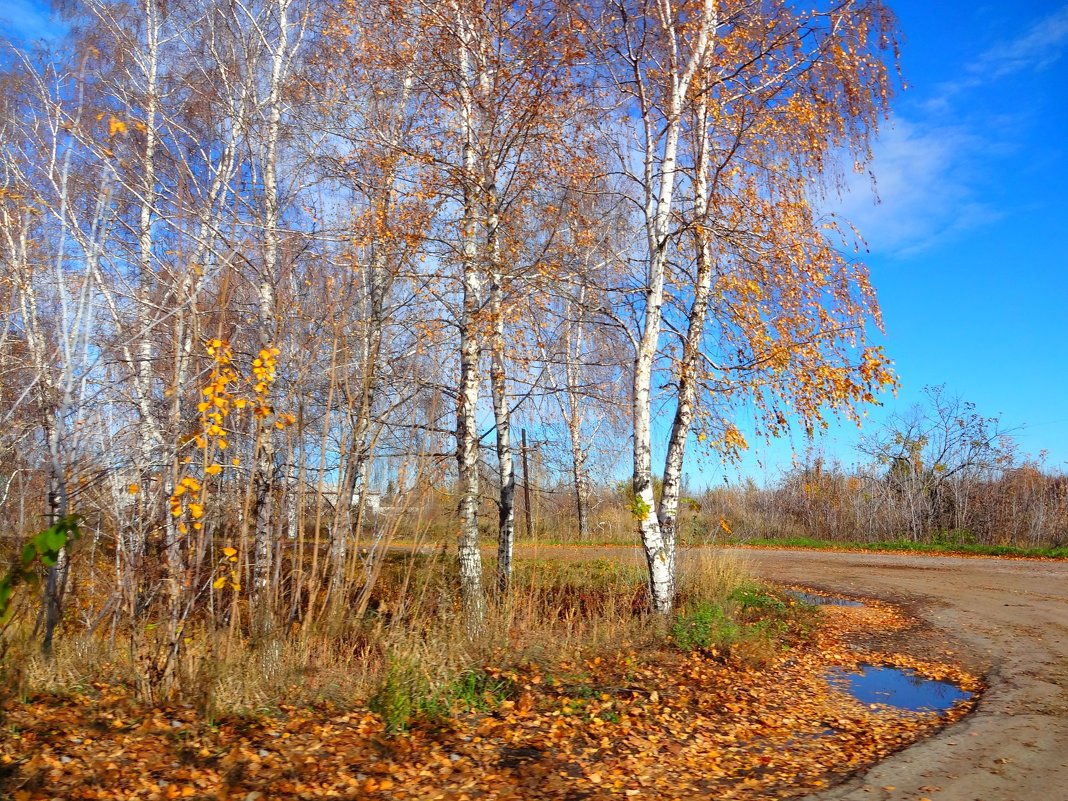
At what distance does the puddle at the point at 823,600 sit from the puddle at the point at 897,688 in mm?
4143

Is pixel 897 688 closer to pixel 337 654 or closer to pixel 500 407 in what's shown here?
pixel 337 654

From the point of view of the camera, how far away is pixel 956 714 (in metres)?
6.30

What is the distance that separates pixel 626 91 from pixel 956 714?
7705 mm

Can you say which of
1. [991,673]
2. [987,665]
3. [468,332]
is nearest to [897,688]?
[991,673]

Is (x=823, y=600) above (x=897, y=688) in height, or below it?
above

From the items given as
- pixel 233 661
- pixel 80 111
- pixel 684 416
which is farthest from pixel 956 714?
pixel 80 111

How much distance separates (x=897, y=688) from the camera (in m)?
7.40

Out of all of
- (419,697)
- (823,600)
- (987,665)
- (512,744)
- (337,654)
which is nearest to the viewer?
(512,744)

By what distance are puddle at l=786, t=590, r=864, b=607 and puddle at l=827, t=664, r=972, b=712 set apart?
4.14m

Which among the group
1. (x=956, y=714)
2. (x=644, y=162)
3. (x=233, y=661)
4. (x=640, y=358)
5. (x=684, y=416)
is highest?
(x=644, y=162)

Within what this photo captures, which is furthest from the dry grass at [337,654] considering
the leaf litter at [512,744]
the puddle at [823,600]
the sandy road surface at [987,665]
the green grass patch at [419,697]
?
the puddle at [823,600]

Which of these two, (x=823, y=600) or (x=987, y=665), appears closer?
(x=987, y=665)

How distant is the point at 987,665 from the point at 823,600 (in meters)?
5.00

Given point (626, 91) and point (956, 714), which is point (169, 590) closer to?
point (956, 714)
